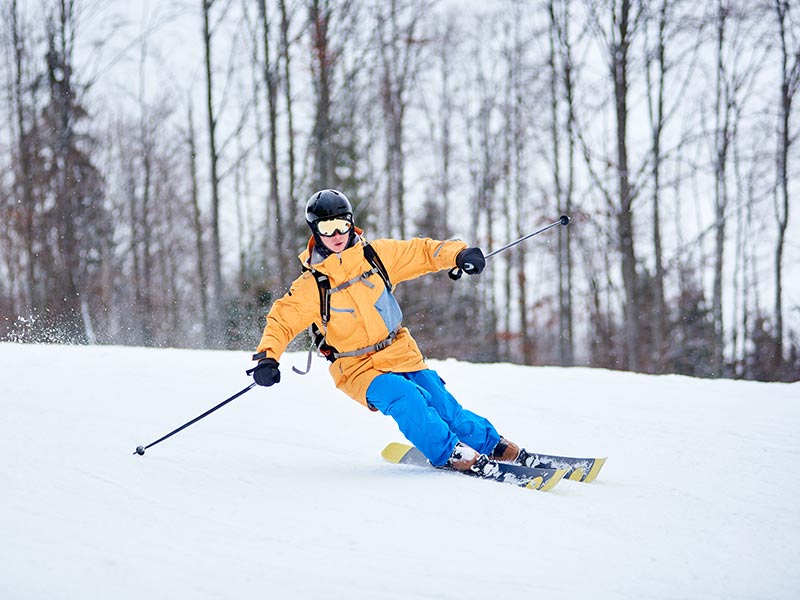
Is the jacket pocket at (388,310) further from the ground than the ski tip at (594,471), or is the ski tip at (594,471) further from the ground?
the jacket pocket at (388,310)

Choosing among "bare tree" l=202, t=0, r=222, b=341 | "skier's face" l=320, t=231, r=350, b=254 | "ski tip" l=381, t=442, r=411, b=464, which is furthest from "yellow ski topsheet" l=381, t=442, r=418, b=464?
"bare tree" l=202, t=0, r=222, b=341

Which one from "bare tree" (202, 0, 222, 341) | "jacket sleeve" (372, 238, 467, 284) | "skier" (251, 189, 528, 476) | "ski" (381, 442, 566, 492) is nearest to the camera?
"ski" (381, 442, 566, 492)

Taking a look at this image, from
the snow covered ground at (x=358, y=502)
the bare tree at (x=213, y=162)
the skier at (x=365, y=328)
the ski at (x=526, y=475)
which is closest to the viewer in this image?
the snow covered ground at (x=358, y=502)

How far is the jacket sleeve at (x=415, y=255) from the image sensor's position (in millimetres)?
3938

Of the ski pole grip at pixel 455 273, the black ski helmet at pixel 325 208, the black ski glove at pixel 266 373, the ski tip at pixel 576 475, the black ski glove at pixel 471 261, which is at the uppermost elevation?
the black ski helmet at pixel 325 208

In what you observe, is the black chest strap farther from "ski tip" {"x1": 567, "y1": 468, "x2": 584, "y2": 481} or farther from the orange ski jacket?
"ski tip" {"x1": 567, "y1": 468, "x2": 584, "y2": 481}

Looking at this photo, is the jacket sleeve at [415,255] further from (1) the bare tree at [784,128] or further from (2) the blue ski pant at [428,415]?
(1) the bare tree at [784,128]

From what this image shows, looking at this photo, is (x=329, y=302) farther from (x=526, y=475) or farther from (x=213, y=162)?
(x=213, y=162)

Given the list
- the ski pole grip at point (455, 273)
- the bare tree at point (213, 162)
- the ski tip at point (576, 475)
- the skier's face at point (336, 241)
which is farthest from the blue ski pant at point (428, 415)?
the bare tree at point (213, 162)

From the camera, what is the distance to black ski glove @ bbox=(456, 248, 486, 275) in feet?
12.4

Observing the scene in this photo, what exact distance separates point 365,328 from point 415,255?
1.61 ft

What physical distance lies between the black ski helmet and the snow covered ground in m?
1.23

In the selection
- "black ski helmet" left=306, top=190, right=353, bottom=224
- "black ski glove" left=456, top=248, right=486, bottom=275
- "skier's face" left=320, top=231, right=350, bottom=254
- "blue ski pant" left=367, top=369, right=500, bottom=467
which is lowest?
"blue ski pant" left=367, top=369, right=500, bottom=467


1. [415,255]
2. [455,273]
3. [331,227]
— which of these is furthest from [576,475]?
[331,227]
